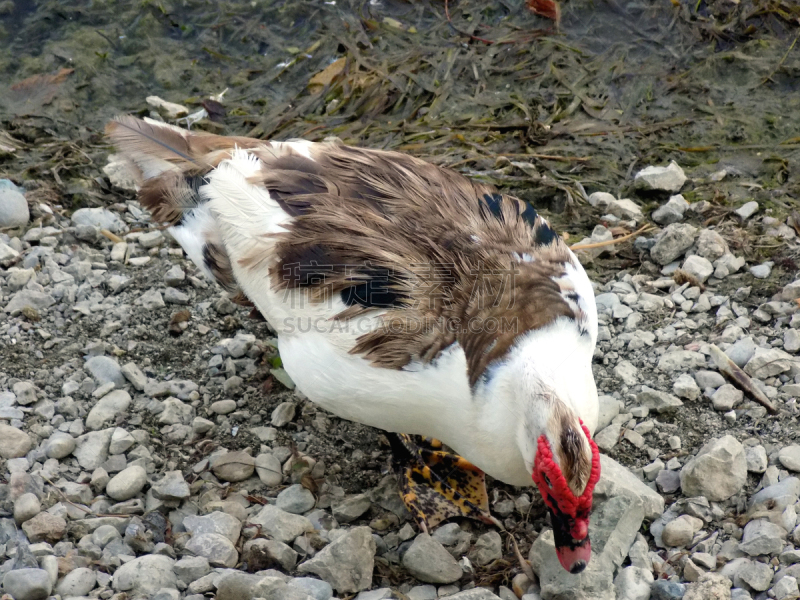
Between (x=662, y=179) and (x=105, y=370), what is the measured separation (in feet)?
11.0

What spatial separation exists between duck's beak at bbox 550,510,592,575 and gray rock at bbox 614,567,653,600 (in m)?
0.19

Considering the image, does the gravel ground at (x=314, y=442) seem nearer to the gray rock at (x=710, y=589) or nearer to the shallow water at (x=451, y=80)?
the gray rock at (x=710, y=589)

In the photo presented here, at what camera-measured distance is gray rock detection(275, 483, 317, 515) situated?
3.80 m

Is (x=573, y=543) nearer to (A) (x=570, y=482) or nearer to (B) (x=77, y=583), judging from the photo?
(A) (x=570, y=482)

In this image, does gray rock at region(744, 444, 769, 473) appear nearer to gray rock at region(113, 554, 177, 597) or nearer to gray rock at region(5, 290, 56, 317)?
gray rock at region(113, 554, 177, 597)

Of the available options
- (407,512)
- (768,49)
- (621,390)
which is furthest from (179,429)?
(768,49)

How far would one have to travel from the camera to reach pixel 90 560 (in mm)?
3346

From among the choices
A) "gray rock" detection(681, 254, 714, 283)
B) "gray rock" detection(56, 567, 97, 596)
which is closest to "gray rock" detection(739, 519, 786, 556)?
"gray rock" detection(681, 254, 714, 283)

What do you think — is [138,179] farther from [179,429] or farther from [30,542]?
[30,542]

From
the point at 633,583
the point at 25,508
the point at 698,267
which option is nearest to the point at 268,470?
the point at 25,508

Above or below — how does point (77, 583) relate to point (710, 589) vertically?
below

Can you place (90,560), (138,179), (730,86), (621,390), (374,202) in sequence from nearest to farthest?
(90,560) → (374,202) → (621,390) → (138,179) → (730,86)

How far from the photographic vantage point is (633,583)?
319 centimetres

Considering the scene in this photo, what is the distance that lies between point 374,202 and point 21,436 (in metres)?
1.89
